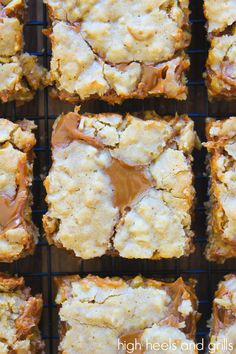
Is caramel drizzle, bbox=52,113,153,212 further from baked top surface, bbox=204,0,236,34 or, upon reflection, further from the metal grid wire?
baked top surface, bbox=204,0,236,34

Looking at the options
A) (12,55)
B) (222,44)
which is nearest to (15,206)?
(12,55)

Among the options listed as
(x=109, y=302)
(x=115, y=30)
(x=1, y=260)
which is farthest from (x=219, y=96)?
(x=1, y=260)

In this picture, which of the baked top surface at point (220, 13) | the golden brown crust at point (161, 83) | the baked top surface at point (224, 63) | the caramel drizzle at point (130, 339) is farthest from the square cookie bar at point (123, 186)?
the baked top surface at point (220, 13)

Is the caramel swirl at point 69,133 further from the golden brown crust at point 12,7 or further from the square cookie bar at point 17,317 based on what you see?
the square cookie bar at point 17,317

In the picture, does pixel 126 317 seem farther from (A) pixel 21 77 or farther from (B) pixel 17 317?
(A) pixel 21 77

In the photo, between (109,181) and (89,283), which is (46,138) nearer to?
(109,181)

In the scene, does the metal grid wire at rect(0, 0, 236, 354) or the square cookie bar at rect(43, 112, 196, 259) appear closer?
the square cookie bar at rect(43, 112, 196, 259)

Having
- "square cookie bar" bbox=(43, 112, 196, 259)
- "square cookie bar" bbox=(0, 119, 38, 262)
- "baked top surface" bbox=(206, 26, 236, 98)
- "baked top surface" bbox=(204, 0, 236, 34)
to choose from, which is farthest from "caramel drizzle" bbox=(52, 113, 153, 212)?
"baked top surface" bbox=(204, 0, 236, 34)
